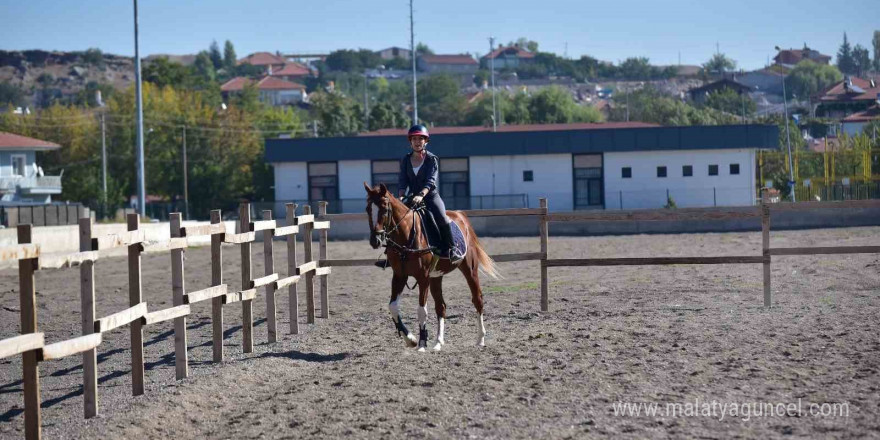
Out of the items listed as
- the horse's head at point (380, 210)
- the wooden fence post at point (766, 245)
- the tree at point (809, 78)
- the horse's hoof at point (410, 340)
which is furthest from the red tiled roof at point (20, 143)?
the tree at point (809, 78)

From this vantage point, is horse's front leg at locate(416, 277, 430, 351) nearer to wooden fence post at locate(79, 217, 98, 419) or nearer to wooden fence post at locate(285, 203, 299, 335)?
wooden fence post at locate(285, 203, 299, 335)

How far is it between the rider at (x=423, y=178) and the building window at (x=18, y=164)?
61170 millimetres

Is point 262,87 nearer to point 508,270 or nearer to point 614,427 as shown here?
point 508,270

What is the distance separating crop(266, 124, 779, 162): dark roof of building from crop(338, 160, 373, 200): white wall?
0.93 meters

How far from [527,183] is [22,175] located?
35815 mm

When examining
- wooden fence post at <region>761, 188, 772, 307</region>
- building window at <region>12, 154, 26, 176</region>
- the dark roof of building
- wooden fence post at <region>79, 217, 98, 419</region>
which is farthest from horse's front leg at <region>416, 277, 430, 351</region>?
building window at <region>12, 154, 26, 176</region>

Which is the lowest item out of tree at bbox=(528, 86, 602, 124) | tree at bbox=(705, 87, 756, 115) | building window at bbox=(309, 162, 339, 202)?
building window at bbox=(309, 162, 339, 202)

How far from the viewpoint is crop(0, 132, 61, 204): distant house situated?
6469cm

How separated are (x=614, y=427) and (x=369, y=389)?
Result: 8.52 feet

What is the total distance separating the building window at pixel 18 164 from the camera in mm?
66375

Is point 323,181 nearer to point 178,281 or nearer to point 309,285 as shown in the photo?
point 309,285

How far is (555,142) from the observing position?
50.2 metres

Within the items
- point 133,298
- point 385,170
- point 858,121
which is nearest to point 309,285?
point 133,298

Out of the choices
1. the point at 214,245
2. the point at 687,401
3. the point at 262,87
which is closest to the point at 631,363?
the point at 687,401
